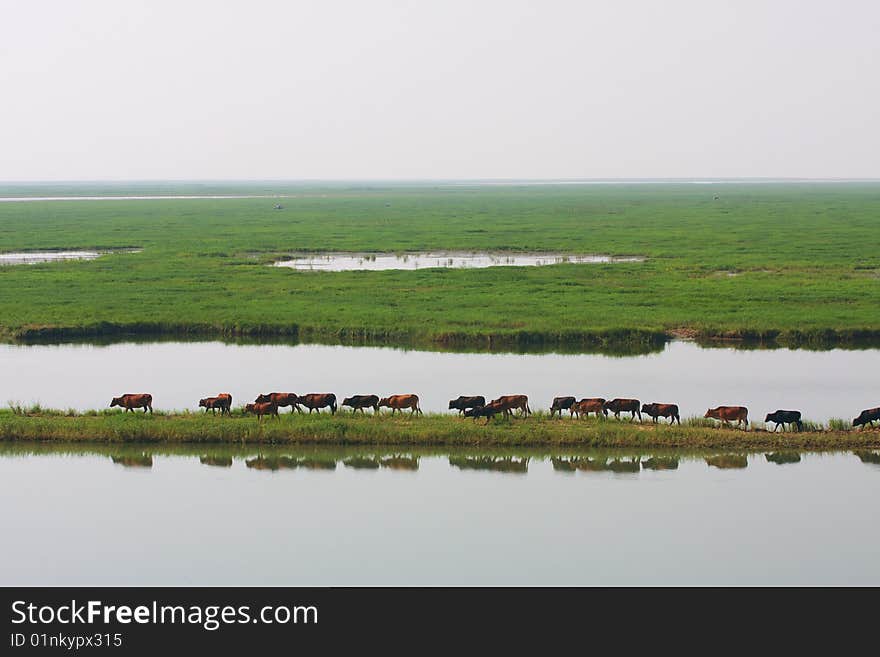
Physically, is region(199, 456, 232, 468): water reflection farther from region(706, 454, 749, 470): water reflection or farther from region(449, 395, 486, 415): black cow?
region(706, 454, 749, 470): water reflection

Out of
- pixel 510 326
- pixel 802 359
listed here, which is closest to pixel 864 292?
pixel 802 359

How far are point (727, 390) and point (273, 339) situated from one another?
39.1ft

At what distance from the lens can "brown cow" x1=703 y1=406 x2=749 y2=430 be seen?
59.9ft

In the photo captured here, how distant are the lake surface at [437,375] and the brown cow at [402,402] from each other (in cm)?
78

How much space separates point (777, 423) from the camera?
17.9 m

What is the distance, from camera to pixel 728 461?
17.1m

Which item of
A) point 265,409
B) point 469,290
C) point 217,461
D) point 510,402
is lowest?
point 217,461

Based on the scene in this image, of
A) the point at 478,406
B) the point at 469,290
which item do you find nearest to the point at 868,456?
the point at 478,406

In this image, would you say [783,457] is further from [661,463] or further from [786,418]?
[661,463]

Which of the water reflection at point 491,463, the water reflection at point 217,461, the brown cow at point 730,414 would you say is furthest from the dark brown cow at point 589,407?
the water reflection at point 217,461

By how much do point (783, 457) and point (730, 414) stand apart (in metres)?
1.40

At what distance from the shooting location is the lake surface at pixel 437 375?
829 inches

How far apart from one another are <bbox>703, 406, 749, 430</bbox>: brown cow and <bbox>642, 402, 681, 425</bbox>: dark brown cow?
0.53 metres

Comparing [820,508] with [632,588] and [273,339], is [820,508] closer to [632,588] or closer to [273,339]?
[632,588]
